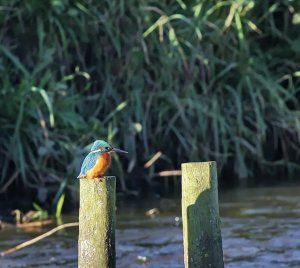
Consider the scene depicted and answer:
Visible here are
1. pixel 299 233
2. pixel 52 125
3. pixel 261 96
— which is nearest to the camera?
pixel 299 233

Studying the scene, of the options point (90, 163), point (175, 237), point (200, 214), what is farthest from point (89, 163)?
point (175, 237)

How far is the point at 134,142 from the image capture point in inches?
290

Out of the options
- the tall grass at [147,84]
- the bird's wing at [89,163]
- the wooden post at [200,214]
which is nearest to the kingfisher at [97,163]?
the bird's wing at [89,163]

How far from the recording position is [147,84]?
25.0 ft

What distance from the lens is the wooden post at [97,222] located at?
3746 millimetres

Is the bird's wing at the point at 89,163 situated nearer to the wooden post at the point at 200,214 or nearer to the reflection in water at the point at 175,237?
the wooden post at the point at 200,214

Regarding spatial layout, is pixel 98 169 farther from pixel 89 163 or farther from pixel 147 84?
pixel 147 84

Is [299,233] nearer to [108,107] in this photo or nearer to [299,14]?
[108,107]

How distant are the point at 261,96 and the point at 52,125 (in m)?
2.16

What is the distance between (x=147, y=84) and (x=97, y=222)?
393 centimetres

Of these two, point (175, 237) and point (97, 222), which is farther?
point (175, 237)

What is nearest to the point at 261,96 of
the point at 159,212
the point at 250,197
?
the point at 250,197

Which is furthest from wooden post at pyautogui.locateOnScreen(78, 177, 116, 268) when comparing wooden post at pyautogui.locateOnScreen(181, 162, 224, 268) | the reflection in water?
the reflection in water

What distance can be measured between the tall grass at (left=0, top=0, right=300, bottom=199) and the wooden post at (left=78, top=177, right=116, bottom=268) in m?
2.87
